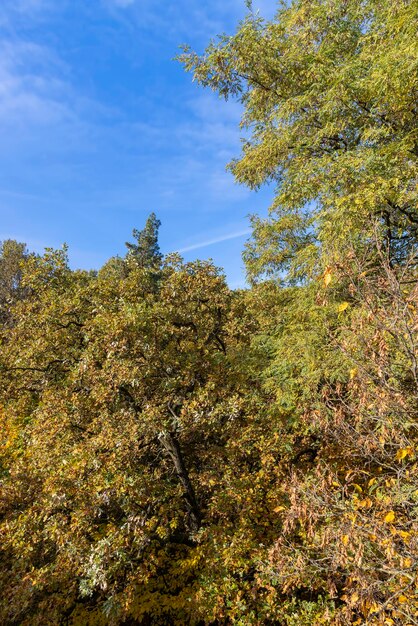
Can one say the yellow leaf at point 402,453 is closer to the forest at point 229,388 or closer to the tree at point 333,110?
the forest at point 229,388

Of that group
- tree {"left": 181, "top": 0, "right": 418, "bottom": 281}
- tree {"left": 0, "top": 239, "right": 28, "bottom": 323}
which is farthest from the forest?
tree {"left": 0, "top": 239, "right": 28, "bottom": 323}

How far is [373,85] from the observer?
639 centimetres

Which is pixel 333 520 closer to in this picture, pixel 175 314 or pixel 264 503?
pixel 264 503

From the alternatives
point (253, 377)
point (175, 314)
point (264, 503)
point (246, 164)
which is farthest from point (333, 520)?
point (246, 164)

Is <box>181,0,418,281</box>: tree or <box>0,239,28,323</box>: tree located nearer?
<box>181,0,418,281</box>: tree

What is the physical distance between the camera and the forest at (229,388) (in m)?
6.27

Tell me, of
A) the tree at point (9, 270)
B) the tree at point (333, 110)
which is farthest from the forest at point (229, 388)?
the tree at point (9, 270)

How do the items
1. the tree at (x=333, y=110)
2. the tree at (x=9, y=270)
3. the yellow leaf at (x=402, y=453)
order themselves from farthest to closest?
the tree at (x=9, y=270) < the tree at (x=333, y=110) < the yellow leaf at (x=402, y=453)

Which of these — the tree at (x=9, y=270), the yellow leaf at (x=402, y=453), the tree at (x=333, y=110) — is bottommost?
the yellow leaf at (x=402, y=453)

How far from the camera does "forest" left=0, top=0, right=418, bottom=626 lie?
627cm

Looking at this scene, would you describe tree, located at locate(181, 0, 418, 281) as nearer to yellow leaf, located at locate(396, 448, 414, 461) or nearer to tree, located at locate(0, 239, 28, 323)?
yellow leaf, located at locate(396, 448, 414, 461)

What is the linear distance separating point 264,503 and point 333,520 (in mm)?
3369

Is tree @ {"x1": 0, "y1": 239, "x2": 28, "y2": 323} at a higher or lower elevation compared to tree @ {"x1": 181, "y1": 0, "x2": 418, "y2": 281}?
higher

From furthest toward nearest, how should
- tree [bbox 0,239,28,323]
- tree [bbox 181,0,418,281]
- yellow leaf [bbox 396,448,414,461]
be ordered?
1. tree [bbox 0,239,28,323]
2. tree [bbox 181,0,418,281]
3. yellow leaf [bbox 396,448,414,461]
